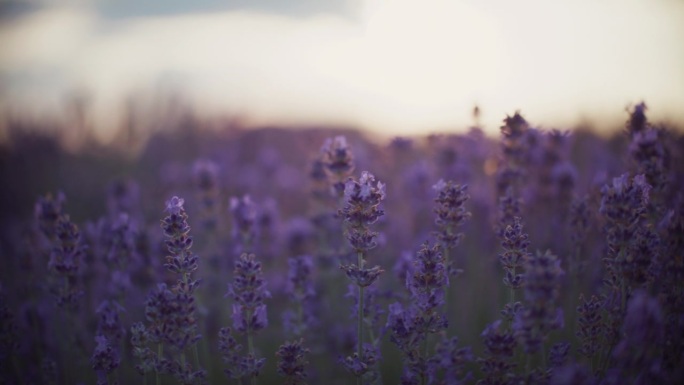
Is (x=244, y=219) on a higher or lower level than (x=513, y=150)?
lower

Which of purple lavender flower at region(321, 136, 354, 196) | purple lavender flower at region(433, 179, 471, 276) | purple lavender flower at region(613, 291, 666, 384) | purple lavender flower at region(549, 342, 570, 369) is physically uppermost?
purple lavender flower at region(321, 136, 354, 196)

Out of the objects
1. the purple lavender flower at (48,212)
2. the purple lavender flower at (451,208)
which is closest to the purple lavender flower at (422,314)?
the purple lavender flower at (451,208)

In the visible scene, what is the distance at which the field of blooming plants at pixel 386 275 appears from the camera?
2799 millimetres

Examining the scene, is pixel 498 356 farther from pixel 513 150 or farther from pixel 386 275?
pixel 386 275

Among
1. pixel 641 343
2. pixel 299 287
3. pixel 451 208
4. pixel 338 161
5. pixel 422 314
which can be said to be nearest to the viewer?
pixel 641 343

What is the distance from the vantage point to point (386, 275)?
651cm

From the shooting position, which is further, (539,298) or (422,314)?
(422,314)

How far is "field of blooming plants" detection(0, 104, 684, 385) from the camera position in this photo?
2799 mm

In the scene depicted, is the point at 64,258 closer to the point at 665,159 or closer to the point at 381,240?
the point at 381,240

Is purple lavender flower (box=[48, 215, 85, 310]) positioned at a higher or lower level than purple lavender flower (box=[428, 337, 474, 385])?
higher

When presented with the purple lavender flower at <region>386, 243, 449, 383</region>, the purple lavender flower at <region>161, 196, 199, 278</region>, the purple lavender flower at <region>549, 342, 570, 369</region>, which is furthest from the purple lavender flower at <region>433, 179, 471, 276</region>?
the purple lavender flower at <region>161, 196, 199, 278</region>

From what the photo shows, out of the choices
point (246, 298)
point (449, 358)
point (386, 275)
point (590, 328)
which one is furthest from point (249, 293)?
point (386, 275)

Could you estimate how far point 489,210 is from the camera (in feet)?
20.4

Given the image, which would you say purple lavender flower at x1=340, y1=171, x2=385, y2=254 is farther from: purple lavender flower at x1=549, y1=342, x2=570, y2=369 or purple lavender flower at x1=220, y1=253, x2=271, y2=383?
purple lavender flower at x1=549, y1=342, x2=570, y2=369
